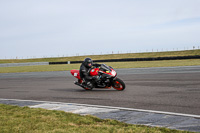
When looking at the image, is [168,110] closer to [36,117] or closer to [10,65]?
[36,117]

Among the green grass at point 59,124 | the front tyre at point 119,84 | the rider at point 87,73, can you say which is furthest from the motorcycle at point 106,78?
the green grass at point 59,124

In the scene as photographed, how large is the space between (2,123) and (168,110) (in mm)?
4136

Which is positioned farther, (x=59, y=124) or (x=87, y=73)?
(x=87, y=73)

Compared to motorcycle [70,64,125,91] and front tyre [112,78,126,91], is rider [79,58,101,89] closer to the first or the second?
motorcycle [70,64,125,91]

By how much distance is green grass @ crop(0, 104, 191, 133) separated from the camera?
4.94m

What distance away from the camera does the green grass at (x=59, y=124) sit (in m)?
4.94

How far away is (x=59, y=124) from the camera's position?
18.2 ft

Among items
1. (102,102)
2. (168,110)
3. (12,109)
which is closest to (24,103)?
(12,109)

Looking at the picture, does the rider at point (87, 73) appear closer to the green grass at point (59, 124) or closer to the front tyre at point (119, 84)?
the front tyre at point (119, 84)

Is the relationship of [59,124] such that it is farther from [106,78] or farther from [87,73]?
[87,73]

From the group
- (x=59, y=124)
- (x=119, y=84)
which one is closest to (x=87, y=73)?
(x=119, y=84)

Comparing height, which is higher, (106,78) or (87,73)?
(87,73)

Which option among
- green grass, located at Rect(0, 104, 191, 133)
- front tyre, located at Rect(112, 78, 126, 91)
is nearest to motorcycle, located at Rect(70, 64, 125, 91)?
front tyre, located at Rect(112, 78, 126, 91)

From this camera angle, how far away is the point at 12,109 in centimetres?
772
